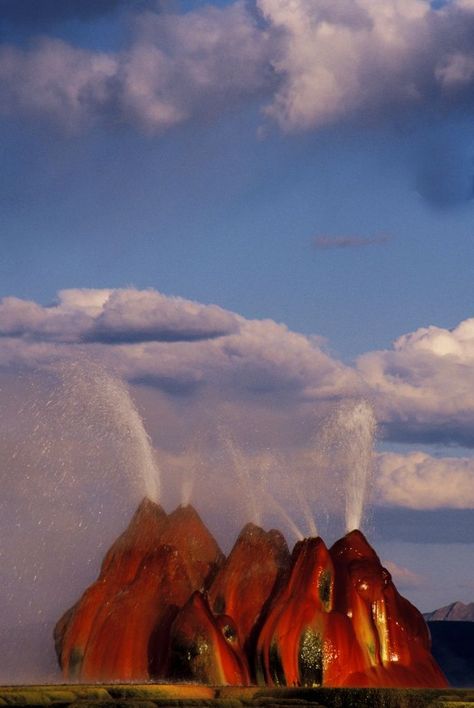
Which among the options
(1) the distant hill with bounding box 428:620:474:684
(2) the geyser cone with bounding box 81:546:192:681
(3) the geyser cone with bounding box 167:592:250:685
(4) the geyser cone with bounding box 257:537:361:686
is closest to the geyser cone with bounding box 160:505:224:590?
(2) the geyser cone with bounding box 81:546:192:681

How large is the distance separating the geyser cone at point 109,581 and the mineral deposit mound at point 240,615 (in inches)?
1.8

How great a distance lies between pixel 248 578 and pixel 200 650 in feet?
16.1

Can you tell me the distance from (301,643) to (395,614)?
5.02m

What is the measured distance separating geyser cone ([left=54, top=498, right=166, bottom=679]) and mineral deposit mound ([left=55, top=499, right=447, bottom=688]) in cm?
5

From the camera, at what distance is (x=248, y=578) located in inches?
1928

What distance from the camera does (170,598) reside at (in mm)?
48031

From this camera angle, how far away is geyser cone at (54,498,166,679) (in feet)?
161

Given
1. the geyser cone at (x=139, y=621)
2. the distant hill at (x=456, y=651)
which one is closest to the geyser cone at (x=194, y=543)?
the geyser cone at (x=139, y=621)

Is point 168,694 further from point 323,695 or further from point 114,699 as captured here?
point 323,695

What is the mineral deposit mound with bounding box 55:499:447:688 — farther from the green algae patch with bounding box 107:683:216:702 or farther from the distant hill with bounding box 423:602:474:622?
the distant hill with bounding box 423:602:474:622

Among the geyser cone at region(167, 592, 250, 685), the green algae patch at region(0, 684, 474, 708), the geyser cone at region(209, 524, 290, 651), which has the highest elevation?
the geyser cone at region(209, 524, 290, 651)

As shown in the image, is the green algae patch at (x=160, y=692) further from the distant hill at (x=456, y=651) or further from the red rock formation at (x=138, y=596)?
the distant hill at (x=456, y=651)

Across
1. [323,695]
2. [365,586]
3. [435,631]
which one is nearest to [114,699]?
[323,695]

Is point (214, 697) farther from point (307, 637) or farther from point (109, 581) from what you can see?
point (109, 581)
